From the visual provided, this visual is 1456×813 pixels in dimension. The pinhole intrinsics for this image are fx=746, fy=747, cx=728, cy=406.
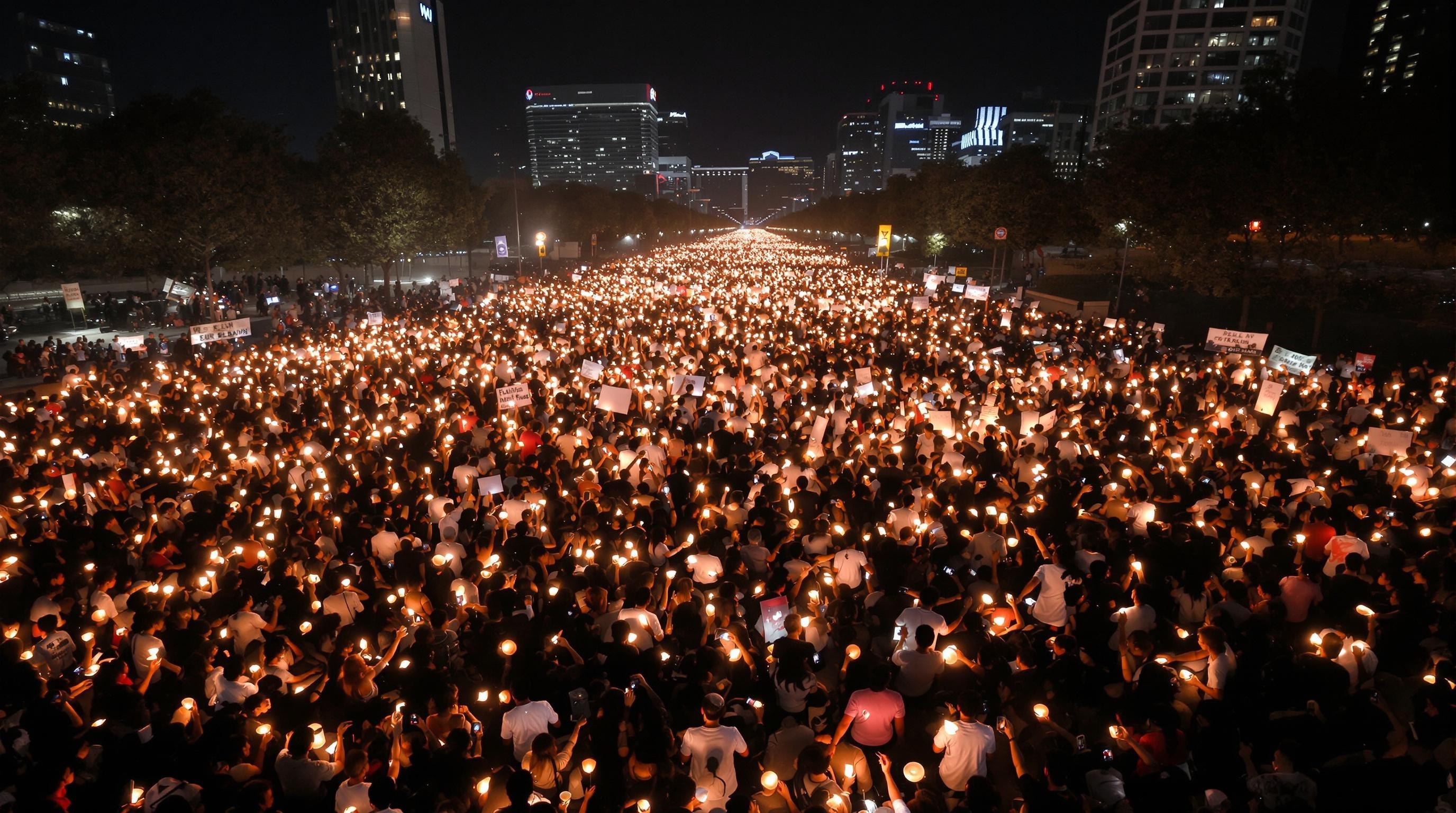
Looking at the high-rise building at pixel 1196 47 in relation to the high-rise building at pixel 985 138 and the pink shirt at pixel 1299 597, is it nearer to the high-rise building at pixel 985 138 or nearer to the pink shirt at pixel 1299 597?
the high-rise building at pixel 985 138

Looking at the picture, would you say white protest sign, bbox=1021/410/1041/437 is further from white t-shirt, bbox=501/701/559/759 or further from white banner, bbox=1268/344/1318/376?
white t-shirt, bbox=501/701/559/759

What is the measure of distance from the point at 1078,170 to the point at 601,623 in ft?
136

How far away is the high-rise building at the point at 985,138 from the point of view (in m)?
179

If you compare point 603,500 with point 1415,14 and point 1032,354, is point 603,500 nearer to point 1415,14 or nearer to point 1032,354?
point 1032,354

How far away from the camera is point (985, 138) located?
180875 mm

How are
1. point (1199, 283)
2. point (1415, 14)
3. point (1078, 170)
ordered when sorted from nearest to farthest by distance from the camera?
1. point (1199, 283)
2. point (1078, 170)
3. point (1415, 14)

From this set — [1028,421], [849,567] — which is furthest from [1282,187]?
[849,567]

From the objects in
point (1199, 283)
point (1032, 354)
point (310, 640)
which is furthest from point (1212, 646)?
point (1199, 283)

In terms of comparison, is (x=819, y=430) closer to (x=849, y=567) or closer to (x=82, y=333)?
(x=849, y=567)

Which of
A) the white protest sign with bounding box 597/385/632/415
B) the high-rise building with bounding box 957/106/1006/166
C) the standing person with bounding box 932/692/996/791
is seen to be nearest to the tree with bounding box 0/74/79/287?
the white protest sign with bounding box 597/385/632/415

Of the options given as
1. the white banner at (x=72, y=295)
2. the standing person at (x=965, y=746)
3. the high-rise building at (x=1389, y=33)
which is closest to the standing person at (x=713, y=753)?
the standing person at (x=965, y=746)

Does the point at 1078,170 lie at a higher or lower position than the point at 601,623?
higher

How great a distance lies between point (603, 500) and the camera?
8.28 m

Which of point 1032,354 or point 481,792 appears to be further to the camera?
point 1032,354
